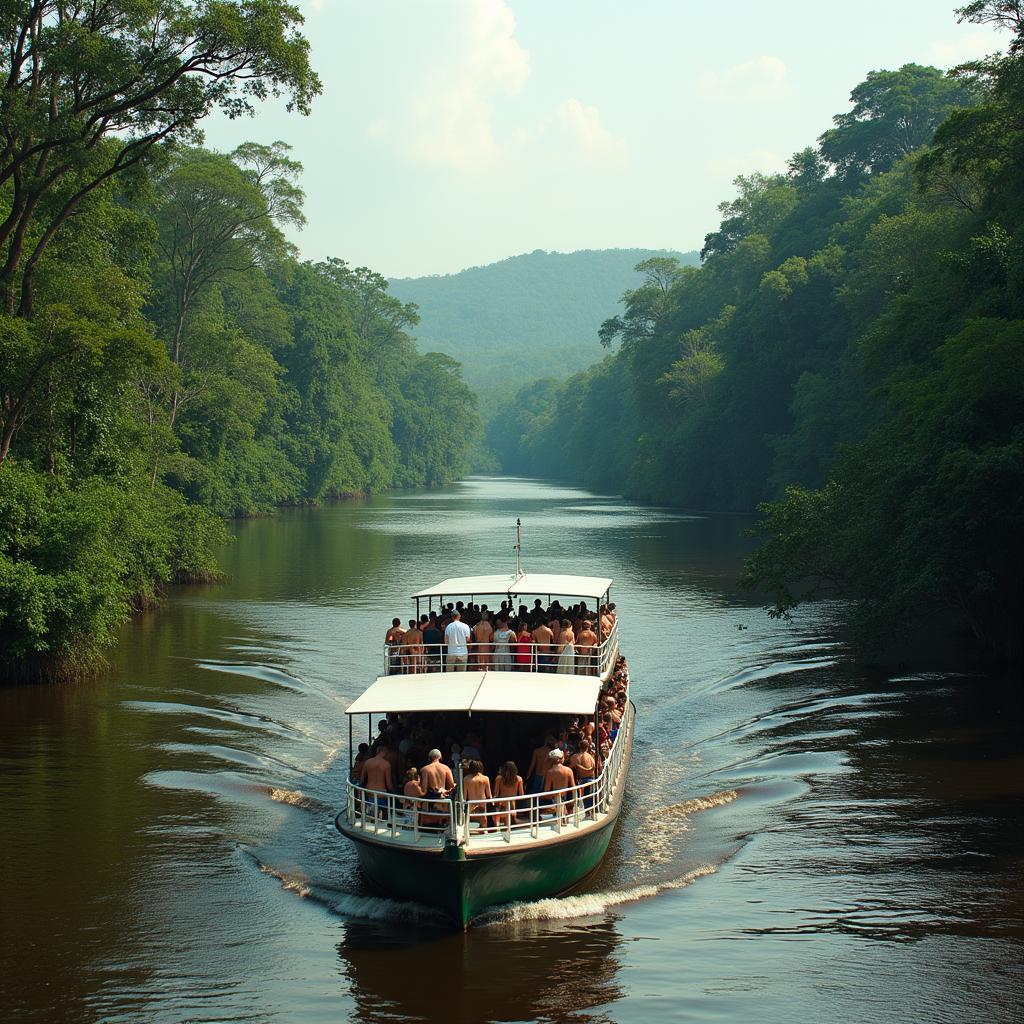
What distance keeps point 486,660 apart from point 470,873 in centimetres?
648

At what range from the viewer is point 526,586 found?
23.4 meters

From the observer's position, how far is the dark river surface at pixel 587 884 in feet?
44.4

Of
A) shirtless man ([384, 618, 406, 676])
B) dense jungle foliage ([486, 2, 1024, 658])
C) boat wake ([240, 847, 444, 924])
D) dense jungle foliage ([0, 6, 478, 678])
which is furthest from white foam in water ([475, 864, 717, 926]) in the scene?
dense jungle foliage ([0, 6, 478, 678])

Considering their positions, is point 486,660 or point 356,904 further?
point 486,660

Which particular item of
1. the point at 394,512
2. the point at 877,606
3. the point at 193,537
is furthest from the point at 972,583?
the point at 394,512

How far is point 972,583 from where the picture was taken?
27.1 meters

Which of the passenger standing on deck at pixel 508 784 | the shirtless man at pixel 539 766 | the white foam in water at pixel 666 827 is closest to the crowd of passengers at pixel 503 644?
the shirtless man at pixel 539 766

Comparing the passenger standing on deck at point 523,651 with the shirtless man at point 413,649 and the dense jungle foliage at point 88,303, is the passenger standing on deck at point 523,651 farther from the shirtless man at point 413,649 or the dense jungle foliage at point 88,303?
the dense jungle foliage at point 88,303

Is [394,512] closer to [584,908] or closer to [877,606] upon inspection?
[877,606]

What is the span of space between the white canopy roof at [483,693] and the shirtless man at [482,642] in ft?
4.84

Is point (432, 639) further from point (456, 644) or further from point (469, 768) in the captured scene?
point (469, 768)

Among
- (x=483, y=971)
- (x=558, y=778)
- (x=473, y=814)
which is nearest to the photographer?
(x=483, y=971)

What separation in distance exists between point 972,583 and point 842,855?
11.4m

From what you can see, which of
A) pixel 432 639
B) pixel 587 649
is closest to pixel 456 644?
pixel 432 639
